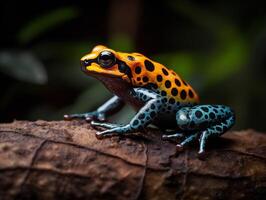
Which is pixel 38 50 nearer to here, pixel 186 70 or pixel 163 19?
pixel 186 70

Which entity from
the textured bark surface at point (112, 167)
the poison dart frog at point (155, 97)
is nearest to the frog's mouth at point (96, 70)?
the poison dart frog at point (155, 97)

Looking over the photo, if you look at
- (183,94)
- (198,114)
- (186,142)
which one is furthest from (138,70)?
(186,142)

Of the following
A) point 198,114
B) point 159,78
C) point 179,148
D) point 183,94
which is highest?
point 159,78

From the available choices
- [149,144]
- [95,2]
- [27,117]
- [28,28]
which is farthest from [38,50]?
[149,144]

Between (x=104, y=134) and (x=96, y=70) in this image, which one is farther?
(x=96, y=70)

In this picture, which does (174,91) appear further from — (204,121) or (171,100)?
(204,121)

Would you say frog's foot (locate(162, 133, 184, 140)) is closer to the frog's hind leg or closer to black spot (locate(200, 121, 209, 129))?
the frog's hind leg

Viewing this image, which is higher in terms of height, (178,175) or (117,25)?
(117,25)

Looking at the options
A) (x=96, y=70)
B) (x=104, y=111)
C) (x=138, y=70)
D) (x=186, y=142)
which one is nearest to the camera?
(x=186, y=142)
